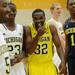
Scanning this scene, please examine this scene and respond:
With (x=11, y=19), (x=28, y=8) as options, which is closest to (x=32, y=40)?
(x=11, y=19)

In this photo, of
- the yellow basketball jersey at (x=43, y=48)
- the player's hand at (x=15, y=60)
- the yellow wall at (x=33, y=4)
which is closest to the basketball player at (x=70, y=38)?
the yellow basketball jersey at (x=43, y=48)

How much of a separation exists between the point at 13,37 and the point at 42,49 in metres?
0.46

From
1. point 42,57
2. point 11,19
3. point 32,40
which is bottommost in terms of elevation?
point 42,57

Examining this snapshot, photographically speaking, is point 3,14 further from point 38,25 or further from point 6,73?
point 6,73

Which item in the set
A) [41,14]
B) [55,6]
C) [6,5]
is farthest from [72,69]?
[55,6]

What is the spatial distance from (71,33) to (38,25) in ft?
1.54

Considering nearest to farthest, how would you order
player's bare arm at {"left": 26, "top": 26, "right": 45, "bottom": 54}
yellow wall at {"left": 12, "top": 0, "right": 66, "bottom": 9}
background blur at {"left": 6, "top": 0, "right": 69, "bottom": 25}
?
player's bare arm at {"left": 26, "top": 26, "right": 45, "bottom": 54}
background blur at {"left": 6, "top": 0, "right": 69, "bottom": 25}
yellow wall at {"left": 12, "top": 0, "right": 66, "bottom": 9}

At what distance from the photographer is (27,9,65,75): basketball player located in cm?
469

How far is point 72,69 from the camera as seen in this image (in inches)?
177

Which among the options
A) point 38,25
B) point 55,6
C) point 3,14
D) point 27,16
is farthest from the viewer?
point 27,16


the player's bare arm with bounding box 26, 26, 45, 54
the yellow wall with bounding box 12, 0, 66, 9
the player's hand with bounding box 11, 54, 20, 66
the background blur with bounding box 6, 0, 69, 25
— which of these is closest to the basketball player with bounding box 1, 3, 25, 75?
the player's hand with bounding box 11, 54, 20, 66

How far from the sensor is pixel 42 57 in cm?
475

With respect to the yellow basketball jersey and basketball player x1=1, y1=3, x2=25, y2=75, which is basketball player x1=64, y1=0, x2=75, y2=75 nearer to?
the yellow basketball jersey

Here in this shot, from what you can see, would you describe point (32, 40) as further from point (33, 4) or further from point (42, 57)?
point (33, 4)
